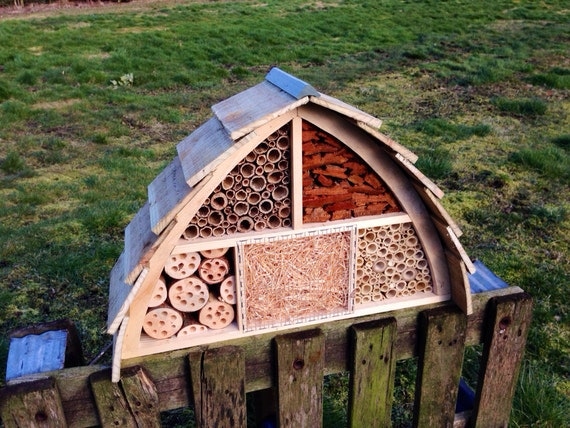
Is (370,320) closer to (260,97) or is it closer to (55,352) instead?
(260,97)

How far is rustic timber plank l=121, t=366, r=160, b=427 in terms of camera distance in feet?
5.51


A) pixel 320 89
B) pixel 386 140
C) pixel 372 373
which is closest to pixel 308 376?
pixel 372 373

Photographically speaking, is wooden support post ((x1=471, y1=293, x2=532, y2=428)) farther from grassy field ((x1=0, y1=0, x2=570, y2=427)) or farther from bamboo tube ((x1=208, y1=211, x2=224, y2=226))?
bamboo tube ((x1=208, y1=211, x2=224, y2=226))

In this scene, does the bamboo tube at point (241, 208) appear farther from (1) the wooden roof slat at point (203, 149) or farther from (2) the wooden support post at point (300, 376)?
(2) the wooden support post at point (300, 376)

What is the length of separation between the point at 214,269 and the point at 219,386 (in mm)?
375

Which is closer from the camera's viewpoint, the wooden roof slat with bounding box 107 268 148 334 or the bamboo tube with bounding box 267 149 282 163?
the wooden roof slat with bounding box 107 268 148 334

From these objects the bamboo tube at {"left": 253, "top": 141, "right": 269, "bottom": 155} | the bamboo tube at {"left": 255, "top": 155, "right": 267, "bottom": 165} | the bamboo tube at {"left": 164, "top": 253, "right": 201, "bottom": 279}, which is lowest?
the bamboo tube at {"left": 164, "top": 253, "right": 201, "bottom": 279}

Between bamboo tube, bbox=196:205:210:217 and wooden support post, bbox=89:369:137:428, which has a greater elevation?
bamboo tube, bbox=196:205:210:217

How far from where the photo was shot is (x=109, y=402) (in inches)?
66.7

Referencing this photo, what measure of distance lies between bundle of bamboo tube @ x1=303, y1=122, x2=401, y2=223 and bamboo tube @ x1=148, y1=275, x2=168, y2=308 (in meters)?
0.49

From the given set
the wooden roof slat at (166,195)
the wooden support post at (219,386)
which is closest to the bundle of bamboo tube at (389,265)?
the wooden support post at (219,386)

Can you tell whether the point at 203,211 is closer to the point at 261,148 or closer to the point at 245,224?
the point at 245,224

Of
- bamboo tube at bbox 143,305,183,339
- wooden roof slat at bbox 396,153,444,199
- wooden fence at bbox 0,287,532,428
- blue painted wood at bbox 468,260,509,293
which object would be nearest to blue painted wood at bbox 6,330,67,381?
wooden fence at bbox 0,287,532,428

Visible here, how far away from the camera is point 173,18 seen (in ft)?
48.6
